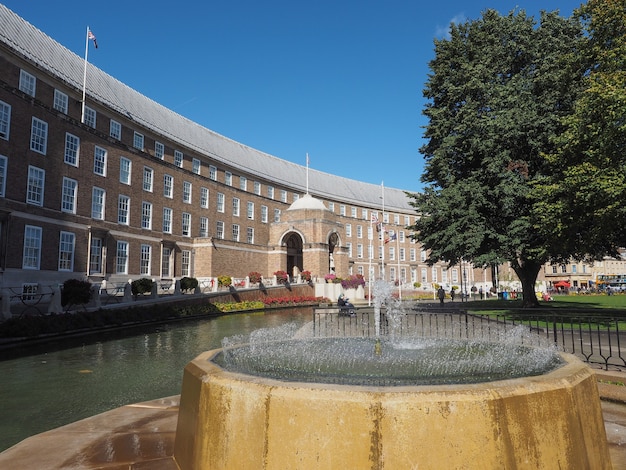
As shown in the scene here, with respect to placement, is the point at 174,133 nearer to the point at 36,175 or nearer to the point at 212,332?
the point at 36,175

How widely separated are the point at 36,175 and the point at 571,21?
3500 cm

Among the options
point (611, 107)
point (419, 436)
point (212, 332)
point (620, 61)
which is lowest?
point (212, 332)

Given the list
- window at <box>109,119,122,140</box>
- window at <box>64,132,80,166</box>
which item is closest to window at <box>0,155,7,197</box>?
window at <box>64,132,80,166</box>

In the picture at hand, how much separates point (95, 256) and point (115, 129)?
1434 centimetres

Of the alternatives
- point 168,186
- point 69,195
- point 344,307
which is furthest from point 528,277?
point 168,186

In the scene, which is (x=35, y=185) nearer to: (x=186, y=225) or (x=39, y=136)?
(x=39, y=136)

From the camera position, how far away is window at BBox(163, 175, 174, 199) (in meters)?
42.6

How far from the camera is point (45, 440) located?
4.90 m

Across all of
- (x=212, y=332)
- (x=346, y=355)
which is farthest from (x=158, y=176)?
(x=346, y=355)

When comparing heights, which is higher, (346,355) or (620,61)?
(620,61)

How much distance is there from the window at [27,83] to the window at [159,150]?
1381cm

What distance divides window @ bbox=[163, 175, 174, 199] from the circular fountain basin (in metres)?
41.8

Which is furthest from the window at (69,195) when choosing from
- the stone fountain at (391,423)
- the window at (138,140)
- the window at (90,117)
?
the stone fountain at (391,423)

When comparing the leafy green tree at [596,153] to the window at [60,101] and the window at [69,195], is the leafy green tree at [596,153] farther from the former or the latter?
the window at [60,101]
